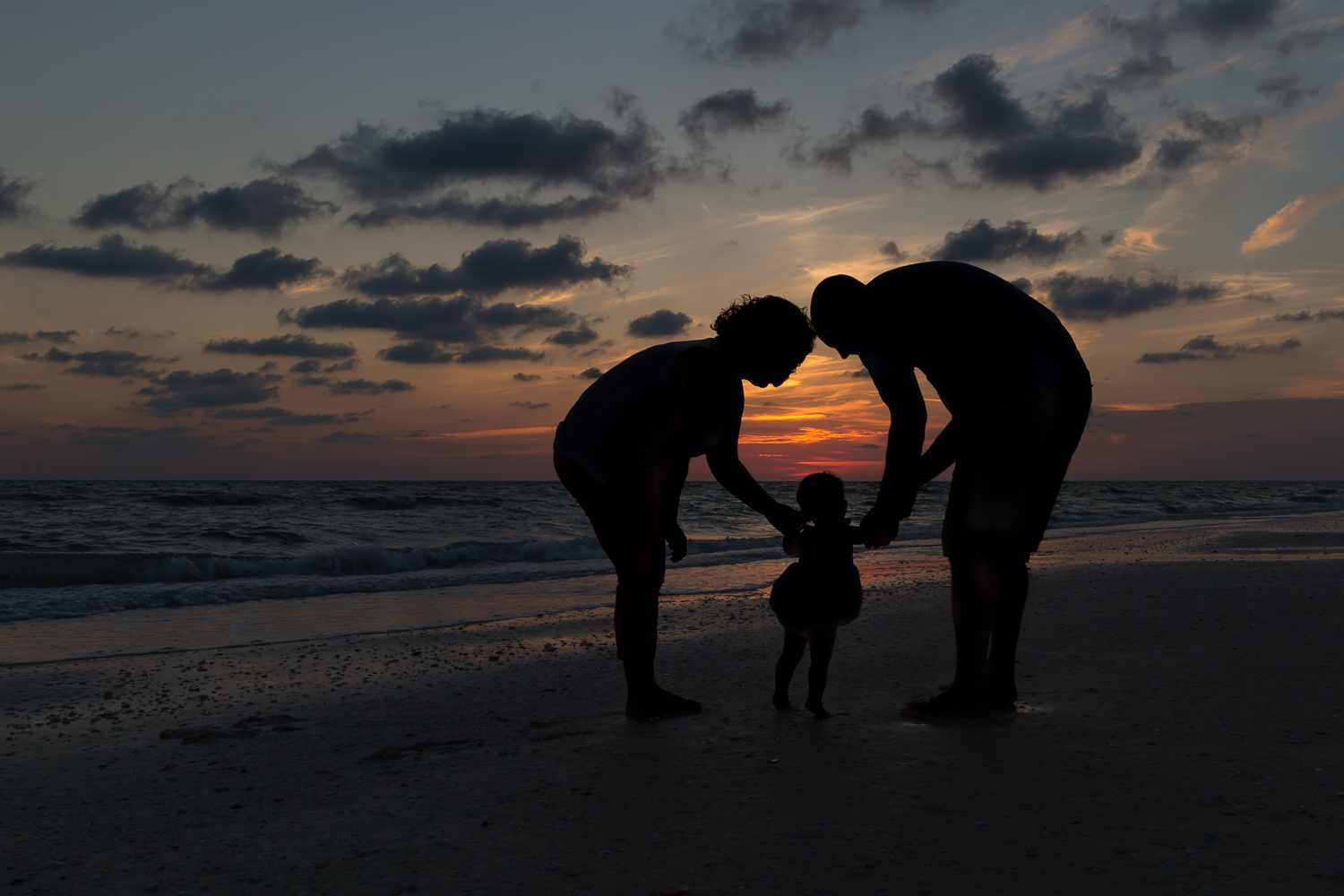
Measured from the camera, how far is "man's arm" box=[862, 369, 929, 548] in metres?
2.72

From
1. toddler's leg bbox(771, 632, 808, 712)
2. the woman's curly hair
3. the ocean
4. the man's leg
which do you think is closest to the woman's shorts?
toddler's leg bbox(771, 632, 808, 712)

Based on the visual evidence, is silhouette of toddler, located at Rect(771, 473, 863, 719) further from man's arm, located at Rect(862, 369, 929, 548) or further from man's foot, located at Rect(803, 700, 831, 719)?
man's arm, located at Rect(862, 369, 929, 548)

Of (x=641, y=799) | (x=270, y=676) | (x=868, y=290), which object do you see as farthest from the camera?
(x=270, y=676)

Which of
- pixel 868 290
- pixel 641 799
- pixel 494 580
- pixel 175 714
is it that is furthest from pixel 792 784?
pixel 494 580

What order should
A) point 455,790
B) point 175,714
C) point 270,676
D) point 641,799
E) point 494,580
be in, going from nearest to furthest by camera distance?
point 641,799
point 455,790
point 175,714
point 270,676
point 494,580

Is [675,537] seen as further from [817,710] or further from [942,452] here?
[942,452]

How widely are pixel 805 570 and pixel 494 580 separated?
7.00 m

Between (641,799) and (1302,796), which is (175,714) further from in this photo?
(1302,796)

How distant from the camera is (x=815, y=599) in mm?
2979

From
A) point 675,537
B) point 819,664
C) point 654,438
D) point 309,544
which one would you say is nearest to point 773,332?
point 654,438

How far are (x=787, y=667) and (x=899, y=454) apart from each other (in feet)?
3.17

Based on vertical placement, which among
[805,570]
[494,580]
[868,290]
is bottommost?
[494,580]

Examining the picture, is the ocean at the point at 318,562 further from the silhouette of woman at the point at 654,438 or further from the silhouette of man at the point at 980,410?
the silhouette of man at the point at 980,410

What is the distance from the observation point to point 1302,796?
2049mm
